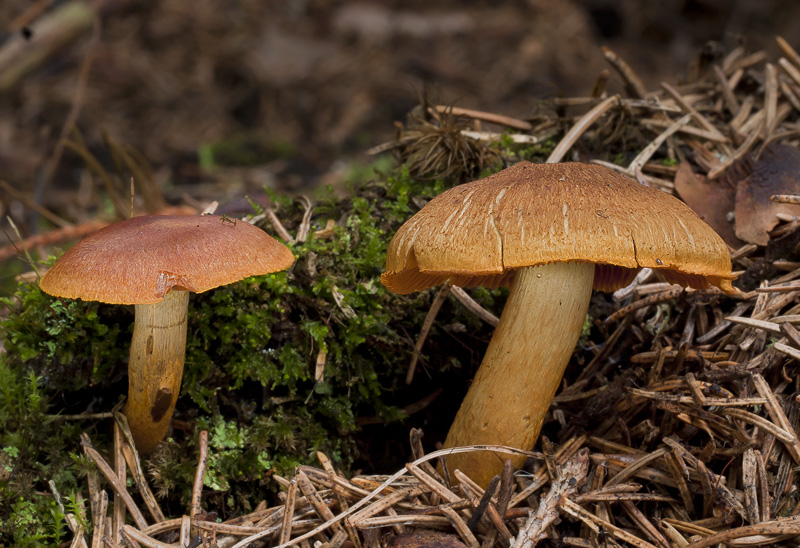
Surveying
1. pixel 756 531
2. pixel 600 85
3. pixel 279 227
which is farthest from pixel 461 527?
pixel 600 85

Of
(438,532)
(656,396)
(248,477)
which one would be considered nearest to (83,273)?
(248,477)

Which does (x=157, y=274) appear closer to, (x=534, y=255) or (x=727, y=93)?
(x=534, y=255)

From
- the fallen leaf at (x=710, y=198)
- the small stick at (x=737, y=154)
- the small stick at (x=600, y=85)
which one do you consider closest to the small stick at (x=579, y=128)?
the small stick at (x=600, y=85)

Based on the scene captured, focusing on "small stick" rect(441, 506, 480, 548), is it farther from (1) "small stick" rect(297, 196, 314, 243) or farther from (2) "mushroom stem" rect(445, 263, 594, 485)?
(1) "small stick" rect(297, 196, 314, 243)

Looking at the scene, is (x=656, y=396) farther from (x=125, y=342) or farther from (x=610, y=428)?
(x=125, y=342)

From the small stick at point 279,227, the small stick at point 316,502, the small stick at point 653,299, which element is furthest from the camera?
the small stick at point 279,227

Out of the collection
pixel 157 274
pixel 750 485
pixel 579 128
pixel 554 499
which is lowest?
pixel 554 499

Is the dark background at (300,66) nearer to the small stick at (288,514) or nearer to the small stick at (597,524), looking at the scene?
the small stick at (288,514)
